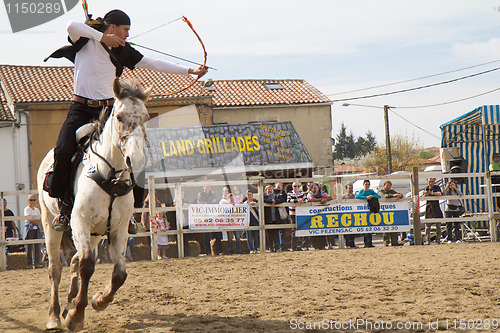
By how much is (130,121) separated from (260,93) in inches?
1305

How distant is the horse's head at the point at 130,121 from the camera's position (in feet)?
15.1

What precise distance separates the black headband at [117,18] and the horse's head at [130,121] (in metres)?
0.92

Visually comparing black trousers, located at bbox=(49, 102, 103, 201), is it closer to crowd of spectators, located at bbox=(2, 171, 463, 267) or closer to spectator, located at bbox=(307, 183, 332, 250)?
crowd of spectators, located at bbox=(2, 171, 463, 267)

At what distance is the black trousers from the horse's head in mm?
823

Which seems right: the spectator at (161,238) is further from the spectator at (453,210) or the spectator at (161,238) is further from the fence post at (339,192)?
the spectator at (453,210)

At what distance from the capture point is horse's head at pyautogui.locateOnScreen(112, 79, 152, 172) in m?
4.61

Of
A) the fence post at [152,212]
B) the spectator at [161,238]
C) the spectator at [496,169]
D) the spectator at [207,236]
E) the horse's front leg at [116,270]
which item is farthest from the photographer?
the spectator at [496,169]

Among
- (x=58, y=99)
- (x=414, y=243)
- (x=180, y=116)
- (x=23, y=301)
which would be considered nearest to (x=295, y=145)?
(x=180, y=116)

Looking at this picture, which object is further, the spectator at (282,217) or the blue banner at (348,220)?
the spectator at (282,217)

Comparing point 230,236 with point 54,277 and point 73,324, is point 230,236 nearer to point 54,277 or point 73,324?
point 54,277

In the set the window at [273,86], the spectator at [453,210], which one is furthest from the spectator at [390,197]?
the window at [273,86]

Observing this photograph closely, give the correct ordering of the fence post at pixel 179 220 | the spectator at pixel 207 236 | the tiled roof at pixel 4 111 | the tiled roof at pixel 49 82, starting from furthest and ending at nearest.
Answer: the tiled roof at pixel 49 82 → the tiled roof at pixel 4 111 → the spectator at pixel 207 236 → the fence post at pixel 179 220

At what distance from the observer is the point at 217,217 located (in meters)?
14.3

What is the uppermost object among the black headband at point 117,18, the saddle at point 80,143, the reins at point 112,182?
the black headband at point 117,18
